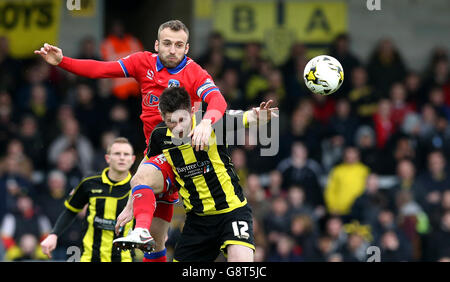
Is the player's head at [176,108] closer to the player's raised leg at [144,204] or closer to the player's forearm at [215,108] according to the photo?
the player's forearm at [215,108]

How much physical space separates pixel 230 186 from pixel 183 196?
1.47ft

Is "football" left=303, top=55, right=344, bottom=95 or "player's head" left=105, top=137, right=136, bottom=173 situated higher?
"football" left=303, top=55, right=344, bottom=95

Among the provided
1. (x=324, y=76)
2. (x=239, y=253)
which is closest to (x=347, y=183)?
(x=324, y=76)

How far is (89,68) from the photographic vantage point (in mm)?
7777

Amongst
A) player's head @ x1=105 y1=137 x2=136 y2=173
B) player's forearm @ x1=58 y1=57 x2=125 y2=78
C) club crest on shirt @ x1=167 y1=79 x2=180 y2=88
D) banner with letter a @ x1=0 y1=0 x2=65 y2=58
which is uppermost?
banner with letter a @ x1=0 y1=0 x2=65 y2=58

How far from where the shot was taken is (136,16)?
60.3 feet

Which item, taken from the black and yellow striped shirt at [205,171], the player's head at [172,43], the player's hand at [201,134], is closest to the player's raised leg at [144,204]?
the black and yellow striped shirt at [205,171]

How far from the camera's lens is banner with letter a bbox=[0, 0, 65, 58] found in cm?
1588

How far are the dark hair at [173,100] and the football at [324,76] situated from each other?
1304 mm

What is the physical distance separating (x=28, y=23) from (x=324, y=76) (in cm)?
945

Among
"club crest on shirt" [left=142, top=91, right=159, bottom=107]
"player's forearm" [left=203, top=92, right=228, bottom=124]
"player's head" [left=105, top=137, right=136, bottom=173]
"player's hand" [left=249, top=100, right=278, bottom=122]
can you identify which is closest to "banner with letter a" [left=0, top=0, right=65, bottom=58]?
"player's head" [left=105, top=137, right=136, bottom=173]

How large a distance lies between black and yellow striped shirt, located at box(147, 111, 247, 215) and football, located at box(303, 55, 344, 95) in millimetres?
856

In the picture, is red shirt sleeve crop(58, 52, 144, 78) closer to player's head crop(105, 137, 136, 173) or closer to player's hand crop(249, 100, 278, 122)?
player's head crop(105, 137, 136, 173)
